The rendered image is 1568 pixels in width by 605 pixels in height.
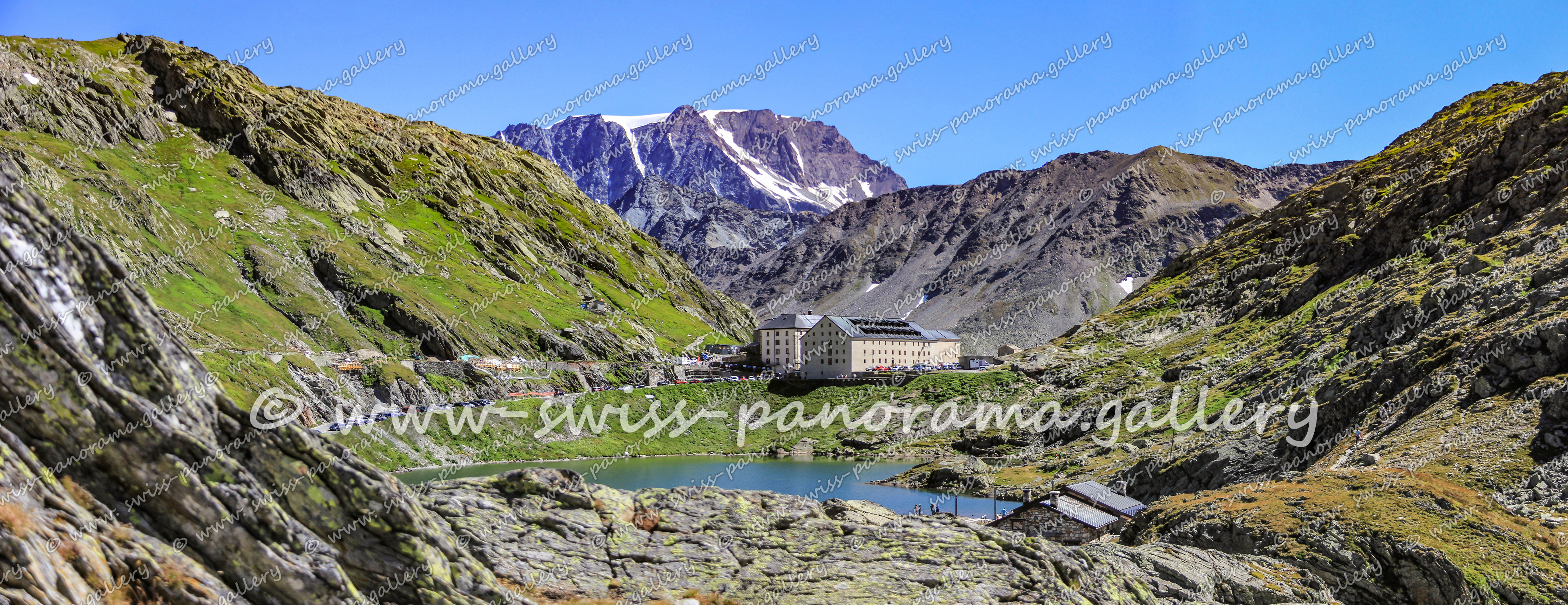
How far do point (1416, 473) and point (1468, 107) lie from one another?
205 metres

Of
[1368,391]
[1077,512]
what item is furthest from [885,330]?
[1077,512]

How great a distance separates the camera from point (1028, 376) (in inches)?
5802

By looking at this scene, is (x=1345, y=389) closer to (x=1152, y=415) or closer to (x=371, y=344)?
(x=1152, y=415)

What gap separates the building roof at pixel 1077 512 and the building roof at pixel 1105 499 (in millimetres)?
681

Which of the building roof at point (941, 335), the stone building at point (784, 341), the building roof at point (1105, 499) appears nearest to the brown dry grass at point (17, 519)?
the building roof at point (1105, 499)

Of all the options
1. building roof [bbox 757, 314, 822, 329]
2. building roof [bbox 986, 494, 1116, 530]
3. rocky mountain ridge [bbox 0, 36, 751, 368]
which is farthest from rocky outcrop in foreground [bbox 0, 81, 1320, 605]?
building roof [bbox 757, 314, 822, 329]

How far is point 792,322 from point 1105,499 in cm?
13173

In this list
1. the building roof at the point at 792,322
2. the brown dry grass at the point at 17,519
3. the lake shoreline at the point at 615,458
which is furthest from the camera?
the building roof at the point at 792,322

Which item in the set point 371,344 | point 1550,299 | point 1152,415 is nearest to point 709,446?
point 371,344

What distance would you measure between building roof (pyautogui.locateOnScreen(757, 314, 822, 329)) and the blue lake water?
2213 inches

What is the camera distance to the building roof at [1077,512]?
156ft

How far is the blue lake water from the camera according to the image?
293ft

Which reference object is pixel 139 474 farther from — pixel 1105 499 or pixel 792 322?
pixel 792 322

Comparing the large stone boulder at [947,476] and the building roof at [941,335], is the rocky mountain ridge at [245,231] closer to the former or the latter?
the building roof at [941,335]
